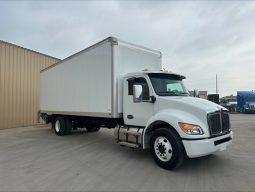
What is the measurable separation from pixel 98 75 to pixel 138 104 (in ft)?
6.88

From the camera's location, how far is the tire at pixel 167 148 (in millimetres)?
5688

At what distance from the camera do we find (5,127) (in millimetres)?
14922

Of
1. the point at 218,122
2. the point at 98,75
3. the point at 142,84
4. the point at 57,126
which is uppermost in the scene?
the point at 98,75

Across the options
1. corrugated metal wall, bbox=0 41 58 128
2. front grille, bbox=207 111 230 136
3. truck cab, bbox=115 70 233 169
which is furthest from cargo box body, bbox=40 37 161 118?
corrugated metal wall, bbox=0 41 58 128

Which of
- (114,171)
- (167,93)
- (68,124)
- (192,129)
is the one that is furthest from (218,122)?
(68,124)

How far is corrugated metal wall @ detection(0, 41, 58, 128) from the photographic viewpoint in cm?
1497

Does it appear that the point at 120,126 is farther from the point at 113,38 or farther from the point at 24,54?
the point at 24,54

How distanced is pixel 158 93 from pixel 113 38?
2400 millimetres

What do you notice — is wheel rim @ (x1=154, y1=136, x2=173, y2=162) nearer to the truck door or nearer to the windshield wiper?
the truck door

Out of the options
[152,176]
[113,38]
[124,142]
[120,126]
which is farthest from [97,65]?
[152,176]

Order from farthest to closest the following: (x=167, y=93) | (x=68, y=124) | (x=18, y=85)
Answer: (x=18, y=85), (x=68, y=124), (x=167, y=93)

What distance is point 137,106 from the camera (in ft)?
23.8

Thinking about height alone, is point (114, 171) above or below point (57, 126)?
below

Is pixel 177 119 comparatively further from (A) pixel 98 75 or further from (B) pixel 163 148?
(A) pixel 98 75
